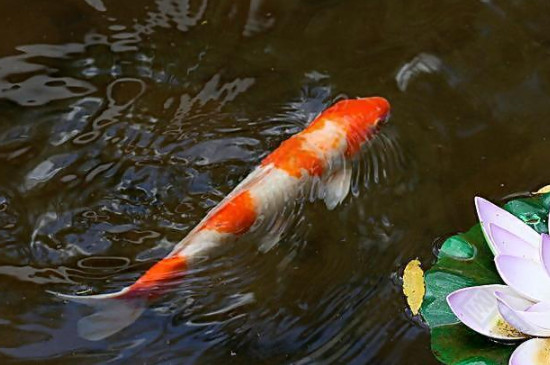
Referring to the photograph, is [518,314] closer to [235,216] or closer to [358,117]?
[235,216]

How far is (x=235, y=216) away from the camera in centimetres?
271

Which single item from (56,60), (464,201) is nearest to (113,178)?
(56,60)

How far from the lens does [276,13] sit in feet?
11.3

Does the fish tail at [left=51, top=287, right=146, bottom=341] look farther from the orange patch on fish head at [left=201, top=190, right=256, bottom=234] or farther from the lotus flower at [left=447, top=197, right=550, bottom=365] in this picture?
the lotus flower at [left=447, top=197, right=550, bottom=365]

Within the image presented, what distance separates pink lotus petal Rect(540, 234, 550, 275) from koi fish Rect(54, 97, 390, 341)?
1.15 m

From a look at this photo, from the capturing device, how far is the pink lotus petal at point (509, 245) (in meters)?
1.92

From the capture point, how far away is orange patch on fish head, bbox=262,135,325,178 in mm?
2900

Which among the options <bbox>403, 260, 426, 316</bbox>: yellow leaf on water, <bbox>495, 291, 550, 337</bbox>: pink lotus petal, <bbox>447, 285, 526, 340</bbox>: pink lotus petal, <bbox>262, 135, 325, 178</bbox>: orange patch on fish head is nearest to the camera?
<bbox>495, 291, 550, 337</bbox>: pink lotus petal

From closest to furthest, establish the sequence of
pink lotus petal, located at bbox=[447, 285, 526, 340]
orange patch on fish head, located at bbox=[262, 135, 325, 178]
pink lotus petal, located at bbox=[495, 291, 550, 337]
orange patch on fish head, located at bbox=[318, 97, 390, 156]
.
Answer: pink lotus petal, located at bbox=[495, 291, 550, 337], pink lotus petal, located at bbox=[447, 285, 526, 340], orange patch on fish head, located at bbox=[262, 135, 325, 178], orange patch on fish head, located at bbox=[318, 97, 390, 156]

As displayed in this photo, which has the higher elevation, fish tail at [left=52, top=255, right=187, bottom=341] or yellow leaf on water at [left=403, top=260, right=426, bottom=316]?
yellow leaf on water at [left=403, top=260, right=426, bottom=316]

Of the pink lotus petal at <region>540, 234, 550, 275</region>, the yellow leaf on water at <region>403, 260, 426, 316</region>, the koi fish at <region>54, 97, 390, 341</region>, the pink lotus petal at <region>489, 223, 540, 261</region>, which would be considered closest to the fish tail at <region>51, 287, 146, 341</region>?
the koi fish at <region>54, 97, 390, 341</region>

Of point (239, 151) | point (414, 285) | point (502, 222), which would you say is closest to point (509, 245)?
point (502, 222)

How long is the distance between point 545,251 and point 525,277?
95 millimetres

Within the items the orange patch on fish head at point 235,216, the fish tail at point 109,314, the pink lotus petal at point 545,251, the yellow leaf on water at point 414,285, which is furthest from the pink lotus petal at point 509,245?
the fish tail at point 109,314
